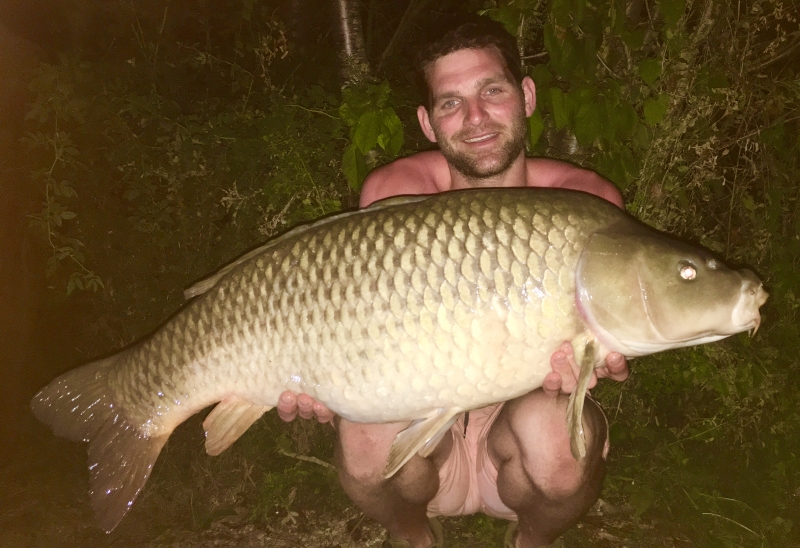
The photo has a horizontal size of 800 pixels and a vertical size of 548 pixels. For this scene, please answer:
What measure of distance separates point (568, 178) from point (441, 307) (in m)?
1.19

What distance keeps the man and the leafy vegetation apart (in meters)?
0.20

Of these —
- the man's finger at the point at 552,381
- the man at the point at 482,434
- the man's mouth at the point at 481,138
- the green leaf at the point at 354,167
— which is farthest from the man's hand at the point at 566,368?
the green leaf at the point at 354,167

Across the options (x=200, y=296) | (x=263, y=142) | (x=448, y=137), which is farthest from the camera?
(x=263, y=142)

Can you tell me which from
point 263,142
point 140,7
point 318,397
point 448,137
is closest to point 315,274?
point 318,397

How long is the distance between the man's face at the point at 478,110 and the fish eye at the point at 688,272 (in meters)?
Result: 0.93

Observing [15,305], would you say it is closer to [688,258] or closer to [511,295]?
[511,295]

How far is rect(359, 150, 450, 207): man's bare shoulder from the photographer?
2297 millimetres

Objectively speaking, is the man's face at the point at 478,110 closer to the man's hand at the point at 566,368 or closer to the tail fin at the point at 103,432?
the man's hand at the point at 566,368

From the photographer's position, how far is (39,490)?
9.71 ft

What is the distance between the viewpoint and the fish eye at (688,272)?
1.39m

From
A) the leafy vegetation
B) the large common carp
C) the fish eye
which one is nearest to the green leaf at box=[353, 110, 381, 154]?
the leafy vegetation

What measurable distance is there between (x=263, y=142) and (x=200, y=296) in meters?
1.38

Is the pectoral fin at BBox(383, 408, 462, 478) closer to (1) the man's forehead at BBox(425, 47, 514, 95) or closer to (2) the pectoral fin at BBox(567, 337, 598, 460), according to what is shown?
(2) the pectoral fin at BBox(567, 337, 598, 460)

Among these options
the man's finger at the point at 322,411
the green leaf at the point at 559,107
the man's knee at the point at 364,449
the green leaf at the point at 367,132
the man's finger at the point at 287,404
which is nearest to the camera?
the man's finger at the point at 287,404
